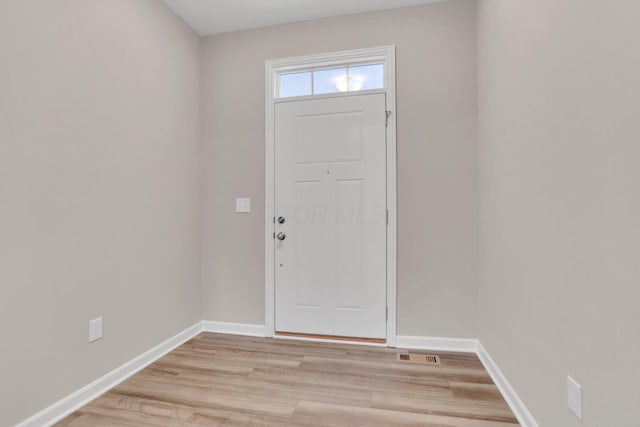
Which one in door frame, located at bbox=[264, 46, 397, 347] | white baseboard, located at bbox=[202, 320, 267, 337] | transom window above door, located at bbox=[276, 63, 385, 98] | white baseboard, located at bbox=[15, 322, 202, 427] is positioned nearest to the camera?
white baseboard, located at bbox=[15, 322, 202, 427]

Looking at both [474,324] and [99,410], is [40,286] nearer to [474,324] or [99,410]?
[99,410]

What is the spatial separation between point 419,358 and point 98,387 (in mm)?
2178

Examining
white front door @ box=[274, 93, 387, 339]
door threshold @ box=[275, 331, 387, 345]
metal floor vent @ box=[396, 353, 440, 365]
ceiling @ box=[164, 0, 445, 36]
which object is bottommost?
metal floor vent @ box=[396, 353, 440, 365]

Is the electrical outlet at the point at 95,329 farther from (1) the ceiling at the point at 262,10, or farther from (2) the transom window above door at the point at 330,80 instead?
(1) the ceiling at the point at 262,10

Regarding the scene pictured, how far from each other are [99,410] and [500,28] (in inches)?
131

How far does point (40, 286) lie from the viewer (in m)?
1.63

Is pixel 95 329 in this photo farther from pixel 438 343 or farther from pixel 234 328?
pixel 438 343

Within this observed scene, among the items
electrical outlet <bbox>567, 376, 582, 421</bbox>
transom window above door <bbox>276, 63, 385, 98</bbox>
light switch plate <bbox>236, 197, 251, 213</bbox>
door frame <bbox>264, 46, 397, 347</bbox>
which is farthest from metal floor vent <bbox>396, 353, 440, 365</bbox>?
transom window above door <bbox>276, 63, 385, 98</bbox>

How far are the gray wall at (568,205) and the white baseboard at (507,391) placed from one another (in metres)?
0.06

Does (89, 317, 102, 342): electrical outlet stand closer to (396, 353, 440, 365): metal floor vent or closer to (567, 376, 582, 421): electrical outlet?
(396, 353, 440, 365): metal floor vent

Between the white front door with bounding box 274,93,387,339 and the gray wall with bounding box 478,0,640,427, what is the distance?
0.93 meters

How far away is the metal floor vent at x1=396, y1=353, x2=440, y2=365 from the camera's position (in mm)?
2349

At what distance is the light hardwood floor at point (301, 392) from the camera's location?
169 centimetres

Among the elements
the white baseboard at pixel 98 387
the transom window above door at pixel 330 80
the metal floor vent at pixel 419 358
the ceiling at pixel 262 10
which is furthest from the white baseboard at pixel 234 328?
the ceiling at pixel 262 10
